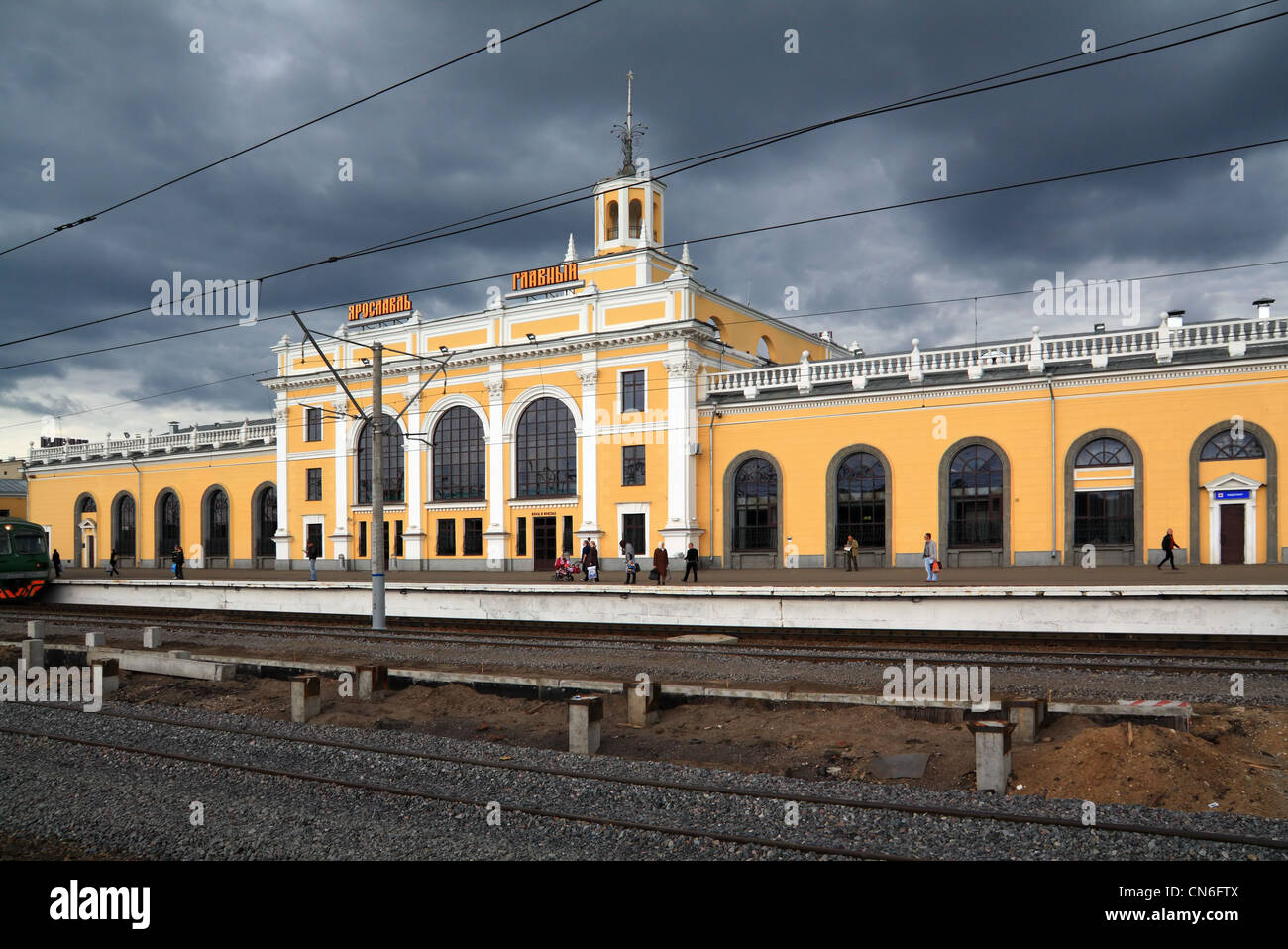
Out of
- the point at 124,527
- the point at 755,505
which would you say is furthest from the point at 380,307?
the point at 124,527

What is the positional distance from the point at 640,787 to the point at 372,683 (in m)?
6.32

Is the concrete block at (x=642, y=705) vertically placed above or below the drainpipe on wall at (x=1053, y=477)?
below

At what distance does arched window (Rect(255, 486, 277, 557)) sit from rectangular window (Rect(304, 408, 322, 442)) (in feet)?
16.1

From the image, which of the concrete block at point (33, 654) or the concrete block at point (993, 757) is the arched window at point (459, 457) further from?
the concrete block at point (993, 757)

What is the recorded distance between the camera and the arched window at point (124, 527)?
56.2m

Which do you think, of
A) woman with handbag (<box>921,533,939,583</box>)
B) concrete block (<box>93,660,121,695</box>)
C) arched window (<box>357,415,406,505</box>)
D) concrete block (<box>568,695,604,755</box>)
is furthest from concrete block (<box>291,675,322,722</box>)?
arched window (<box>357,415,406,505</box>)

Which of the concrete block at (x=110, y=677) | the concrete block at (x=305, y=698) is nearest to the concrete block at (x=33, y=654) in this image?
the concrete block at (x=110, y=677)

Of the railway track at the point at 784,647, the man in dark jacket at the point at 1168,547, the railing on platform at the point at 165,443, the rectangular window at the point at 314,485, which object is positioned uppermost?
the railing on platform at the point at 165,443

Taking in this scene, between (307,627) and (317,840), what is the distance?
1642cm

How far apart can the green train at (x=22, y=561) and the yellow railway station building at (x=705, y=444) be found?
14.3m

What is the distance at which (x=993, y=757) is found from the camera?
8336 millimetres

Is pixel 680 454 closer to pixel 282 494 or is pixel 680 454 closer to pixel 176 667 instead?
pixel 282 494

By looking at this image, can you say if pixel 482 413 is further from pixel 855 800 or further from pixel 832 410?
pixel 855 800
